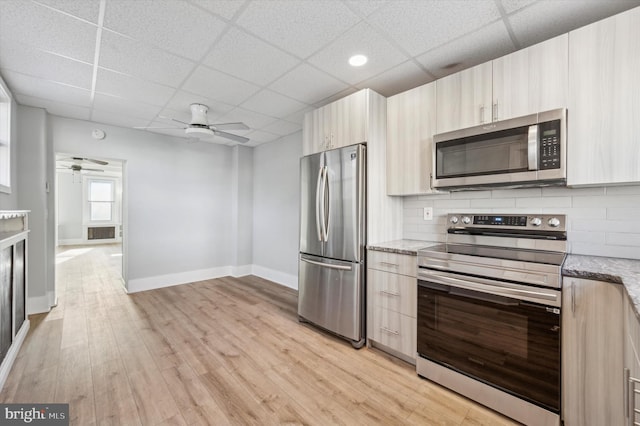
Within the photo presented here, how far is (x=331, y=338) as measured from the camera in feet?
8.91

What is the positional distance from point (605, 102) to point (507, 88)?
1.80 ft

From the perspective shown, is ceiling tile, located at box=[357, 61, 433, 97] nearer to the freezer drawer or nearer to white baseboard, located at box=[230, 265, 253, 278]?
the freezer drawer

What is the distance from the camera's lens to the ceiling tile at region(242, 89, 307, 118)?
3.02 m

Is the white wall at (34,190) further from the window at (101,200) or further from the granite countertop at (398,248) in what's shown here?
the window at (101,200)

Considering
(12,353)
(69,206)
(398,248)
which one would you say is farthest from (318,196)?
(69,206)

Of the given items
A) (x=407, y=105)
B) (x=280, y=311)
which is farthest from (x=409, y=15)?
(x=280, y=311)

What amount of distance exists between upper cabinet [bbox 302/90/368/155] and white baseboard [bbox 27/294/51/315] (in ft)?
12.3

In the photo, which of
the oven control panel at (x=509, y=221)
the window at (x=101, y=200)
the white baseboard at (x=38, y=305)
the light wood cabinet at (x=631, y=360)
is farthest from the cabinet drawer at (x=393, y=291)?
the window at (x=101, y=200)

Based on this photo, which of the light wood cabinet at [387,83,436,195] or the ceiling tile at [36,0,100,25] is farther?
the light wood cabinet at [387,83,436,195]

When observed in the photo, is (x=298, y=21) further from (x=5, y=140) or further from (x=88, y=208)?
(x=88, y=208)

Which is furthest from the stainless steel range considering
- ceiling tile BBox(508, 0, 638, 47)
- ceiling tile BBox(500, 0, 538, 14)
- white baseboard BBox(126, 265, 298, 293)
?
white baseboard BBox(126, 265, 298, 293)

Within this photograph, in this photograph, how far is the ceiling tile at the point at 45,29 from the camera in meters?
1.70

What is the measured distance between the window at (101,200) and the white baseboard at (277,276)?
26.0 feet

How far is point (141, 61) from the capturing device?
2289 mm
